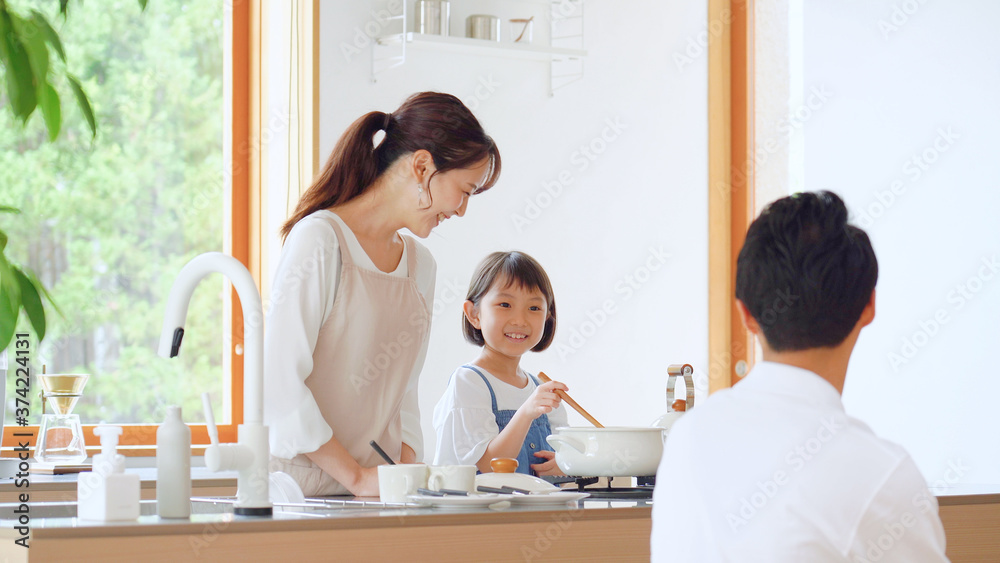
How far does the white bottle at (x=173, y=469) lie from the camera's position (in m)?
1.18

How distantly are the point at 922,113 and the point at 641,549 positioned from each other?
2625 mm

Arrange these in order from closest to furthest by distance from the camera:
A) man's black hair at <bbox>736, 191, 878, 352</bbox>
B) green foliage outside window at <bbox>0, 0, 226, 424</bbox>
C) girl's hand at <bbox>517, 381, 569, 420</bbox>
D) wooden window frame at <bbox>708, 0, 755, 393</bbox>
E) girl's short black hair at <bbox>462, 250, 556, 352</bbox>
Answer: man's black hair at <bbox>736, 191, 878, 352</bbox>, girl's hand at <bbox>517, 381, 569, 420</bbox>, girl's short black hair at <bbox>462, 250, 556, 352</bbox>, green foliage outside window at <bbox>0, 0, 226, 424</bbox>, wooden window frame at <bbox>708, 0, 755, 393</bbox>

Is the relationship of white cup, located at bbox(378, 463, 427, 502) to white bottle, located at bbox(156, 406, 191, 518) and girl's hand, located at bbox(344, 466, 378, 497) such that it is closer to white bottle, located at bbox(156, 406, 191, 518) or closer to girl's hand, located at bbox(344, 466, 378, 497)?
girl's hand, located at bbox(344, 466, 378, 497)

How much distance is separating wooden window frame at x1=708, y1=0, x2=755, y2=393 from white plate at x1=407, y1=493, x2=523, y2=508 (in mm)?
2666

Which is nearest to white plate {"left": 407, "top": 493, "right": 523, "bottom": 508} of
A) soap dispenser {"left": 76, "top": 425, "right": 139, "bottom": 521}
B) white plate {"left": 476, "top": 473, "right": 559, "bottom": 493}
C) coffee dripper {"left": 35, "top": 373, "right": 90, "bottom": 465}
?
white plate {"left": 476, "top": 473, "right": 559, "bottom": 493}

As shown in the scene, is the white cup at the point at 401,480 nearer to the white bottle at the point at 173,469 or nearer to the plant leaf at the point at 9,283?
the white bottle at the point at 173,469

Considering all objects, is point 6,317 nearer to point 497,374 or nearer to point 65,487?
point 65,487

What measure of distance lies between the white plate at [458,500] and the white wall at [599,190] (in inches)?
77.5

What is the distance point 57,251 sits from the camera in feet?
10.2

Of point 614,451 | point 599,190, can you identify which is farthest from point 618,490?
point 599,190

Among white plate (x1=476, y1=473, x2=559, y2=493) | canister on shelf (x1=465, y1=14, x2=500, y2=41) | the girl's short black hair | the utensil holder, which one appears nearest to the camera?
white plate (x1=476, y1=473, x2=559, y2=493)

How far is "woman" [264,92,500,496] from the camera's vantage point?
5.11 feet

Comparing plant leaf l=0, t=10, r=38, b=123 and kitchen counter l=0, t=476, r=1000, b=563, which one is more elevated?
plant leaf l=0, t=10, r=38, b=123

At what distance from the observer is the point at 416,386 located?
6.12 feet
